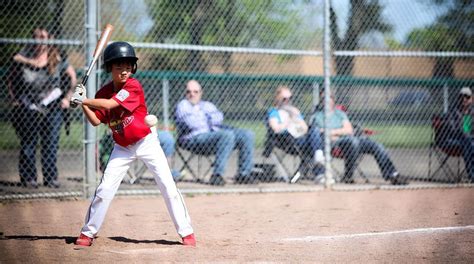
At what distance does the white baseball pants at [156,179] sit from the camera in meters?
5.32

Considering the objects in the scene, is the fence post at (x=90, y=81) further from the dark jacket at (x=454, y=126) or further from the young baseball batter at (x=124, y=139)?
the dark jacket at (x=454, y=126)

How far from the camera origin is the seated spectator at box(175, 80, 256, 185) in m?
9.16

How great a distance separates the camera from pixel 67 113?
28.9 ft

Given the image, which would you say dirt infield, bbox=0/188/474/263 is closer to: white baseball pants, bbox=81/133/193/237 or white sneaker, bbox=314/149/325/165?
white baseball pants, bbox=81/133/193/237

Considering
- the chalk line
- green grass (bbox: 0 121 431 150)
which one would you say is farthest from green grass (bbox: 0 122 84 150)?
the chalk line

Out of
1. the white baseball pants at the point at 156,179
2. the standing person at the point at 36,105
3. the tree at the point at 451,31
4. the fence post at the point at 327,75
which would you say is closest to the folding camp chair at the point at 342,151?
the fence post at the point at 327,75

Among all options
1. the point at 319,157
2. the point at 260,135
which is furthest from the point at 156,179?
the point at 260,135

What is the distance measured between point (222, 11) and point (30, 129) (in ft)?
10.6

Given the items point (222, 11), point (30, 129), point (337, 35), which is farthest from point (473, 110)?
point (30, 129)

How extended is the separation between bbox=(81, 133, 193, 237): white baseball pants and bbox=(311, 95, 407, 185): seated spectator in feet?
14.5

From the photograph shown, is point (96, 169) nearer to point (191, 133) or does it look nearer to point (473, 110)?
point (191, 133)

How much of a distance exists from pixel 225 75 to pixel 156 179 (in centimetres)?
489

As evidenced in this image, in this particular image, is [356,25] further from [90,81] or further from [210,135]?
[90,81]

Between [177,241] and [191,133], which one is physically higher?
[191,133]
